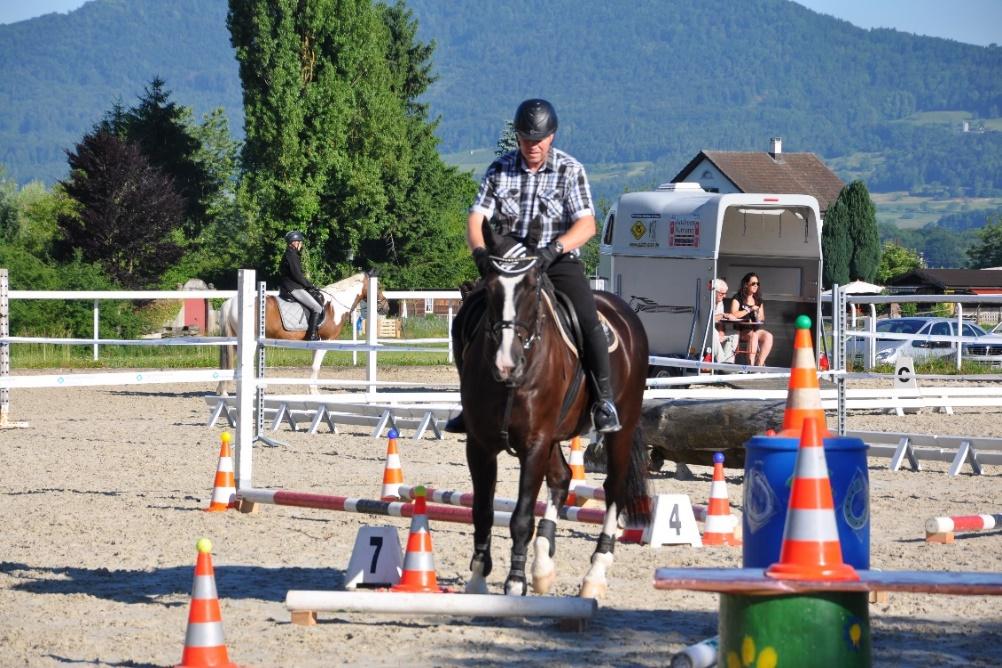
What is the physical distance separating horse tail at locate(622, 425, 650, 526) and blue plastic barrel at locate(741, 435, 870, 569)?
8.50 feet

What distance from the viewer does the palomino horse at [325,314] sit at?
819 inches

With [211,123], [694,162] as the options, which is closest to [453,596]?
[211,123]

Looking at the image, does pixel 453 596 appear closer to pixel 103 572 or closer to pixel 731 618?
pixel 731 618

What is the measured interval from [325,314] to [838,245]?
62.7 metres

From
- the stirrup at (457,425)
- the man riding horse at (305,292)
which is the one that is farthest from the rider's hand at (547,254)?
the man riding horse at (305,292)

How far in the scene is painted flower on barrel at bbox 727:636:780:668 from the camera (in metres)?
4.30

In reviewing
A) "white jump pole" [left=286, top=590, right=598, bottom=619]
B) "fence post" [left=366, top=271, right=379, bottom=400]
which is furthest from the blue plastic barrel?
"fence post" [left=366, top=271, right=379, bottom=400]

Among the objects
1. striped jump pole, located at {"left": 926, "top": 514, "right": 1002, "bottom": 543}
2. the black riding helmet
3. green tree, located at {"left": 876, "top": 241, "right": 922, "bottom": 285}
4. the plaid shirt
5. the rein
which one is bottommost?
striped jump pole, located at {"left": 926, "top": 514, "right": 1002, "bottom": 543}

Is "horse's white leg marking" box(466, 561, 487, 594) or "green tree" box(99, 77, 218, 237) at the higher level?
"green tree" box(99, 77, 218, 237)

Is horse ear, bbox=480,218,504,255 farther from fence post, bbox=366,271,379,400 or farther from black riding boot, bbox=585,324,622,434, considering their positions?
fence post, bbox=366,271,379,400

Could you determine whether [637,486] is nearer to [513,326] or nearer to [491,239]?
[513,326]

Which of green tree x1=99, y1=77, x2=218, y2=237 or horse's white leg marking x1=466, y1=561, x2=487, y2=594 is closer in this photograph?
horse's white leg marking x1=466, y1=561, x2=487, y2=594

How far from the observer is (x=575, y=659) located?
18.6 feet

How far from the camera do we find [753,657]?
434 cm
